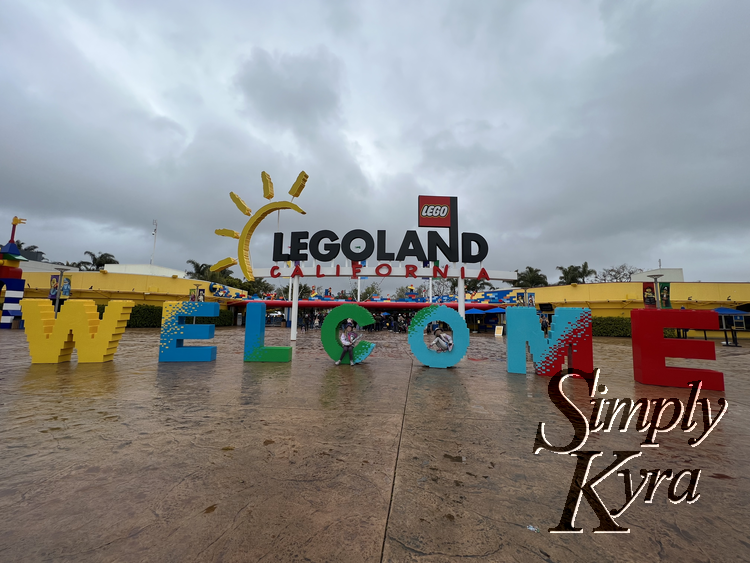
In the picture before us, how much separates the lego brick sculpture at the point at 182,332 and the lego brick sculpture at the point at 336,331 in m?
3.20

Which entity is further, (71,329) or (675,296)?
(675,296)

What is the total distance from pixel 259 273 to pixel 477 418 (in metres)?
17.2

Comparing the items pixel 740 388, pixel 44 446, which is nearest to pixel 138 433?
pixel 44 446

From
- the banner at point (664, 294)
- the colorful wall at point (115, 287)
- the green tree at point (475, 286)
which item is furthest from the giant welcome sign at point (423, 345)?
the green tree at point (475, 286)

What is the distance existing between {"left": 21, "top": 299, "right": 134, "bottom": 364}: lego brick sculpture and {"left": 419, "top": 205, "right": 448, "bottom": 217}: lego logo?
14.2 metres

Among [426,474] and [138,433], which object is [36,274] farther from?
[426,474]

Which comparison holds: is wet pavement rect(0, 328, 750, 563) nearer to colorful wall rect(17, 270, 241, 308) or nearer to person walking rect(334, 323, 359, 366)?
person walking rect(334, 323, 359, 366)

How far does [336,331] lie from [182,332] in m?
4.43

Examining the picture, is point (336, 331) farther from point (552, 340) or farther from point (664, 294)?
point (664, 294)

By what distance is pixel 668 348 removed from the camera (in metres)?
6.97

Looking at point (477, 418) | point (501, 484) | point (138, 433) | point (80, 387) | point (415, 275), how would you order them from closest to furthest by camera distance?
point (501, 484)
point (138, 433)
point (477, 418)
point (80, 387)
point (415, 275)

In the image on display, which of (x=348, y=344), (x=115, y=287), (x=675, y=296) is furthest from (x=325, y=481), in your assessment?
(x=115, y=287)

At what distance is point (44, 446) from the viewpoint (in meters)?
3.40

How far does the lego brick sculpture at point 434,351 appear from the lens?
9.00 meters
